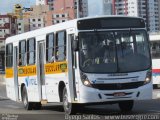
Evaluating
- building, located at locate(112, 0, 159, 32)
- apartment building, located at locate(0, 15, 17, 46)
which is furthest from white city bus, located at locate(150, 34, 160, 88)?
apartment building, located at locate(0, 15, 17, 46)

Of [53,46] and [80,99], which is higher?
[53,46]

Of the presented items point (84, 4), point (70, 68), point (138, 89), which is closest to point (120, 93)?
point (138, 89)

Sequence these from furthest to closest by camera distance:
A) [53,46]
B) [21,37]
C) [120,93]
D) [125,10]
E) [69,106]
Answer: [125,10] < [21,37] < [53,46] < [69,106] < [120,93]

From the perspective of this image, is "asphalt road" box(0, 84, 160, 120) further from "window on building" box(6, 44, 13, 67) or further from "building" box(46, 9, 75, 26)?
"building" box(46, 9, 75, 26)

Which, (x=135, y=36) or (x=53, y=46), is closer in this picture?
(x=135, y=36)

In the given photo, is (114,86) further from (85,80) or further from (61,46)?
(61,46)

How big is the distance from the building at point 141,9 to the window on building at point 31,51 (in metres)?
41.8

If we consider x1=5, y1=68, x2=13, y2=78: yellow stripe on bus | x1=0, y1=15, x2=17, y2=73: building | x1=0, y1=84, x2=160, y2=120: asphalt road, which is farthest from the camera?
x1=0, y1=15, x2=17, y2=73: building

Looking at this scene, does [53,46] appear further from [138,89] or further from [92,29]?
[138,89]

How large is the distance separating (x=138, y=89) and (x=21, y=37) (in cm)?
751

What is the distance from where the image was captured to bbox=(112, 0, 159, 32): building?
210 ft

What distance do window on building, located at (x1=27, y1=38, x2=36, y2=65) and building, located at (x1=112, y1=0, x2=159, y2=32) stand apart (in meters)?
41.8

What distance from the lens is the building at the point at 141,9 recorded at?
6400 cm

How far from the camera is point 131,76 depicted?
652 inches
